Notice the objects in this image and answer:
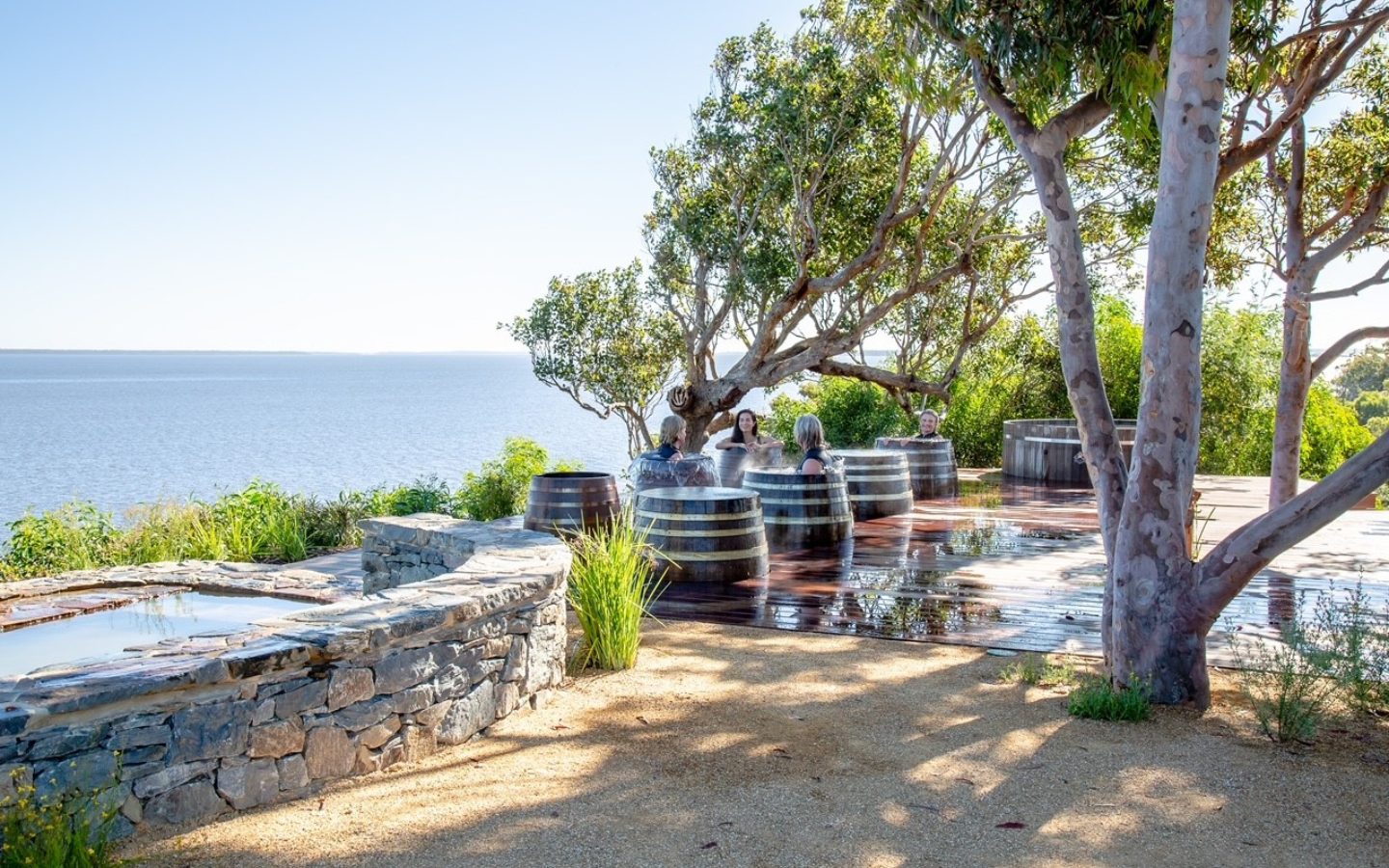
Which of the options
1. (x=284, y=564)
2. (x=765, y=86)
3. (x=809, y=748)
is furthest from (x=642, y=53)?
(x=809, y=748)

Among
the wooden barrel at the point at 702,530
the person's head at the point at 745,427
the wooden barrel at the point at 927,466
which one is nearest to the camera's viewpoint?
the wooden barrel at the point at 702,530

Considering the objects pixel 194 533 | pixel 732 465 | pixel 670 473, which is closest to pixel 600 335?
pixel 732 465

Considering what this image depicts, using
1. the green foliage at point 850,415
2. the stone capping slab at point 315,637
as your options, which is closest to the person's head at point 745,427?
the stone capping slab at point 315,637

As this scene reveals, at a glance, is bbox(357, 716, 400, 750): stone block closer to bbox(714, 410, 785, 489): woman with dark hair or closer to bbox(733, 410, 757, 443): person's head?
bbox(714, 410, 785, 489): woman with dark hair

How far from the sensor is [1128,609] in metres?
4.91

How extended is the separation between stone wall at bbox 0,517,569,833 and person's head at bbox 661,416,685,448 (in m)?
3.24

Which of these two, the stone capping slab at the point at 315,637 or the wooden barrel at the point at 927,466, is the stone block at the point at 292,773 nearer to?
the stone capping slab at the point at 315,637

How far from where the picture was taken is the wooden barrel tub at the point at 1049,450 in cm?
1419

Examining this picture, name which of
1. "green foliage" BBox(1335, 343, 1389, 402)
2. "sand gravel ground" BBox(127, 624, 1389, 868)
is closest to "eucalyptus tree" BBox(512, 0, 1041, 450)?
"sand gravel ground" BBox(127, 624, 1389, 868)

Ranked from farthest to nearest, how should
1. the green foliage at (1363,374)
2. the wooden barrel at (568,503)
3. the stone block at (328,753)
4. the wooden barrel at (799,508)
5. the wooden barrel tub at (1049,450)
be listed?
1. the green foliage at (1363,374)
2. the wooden barrel tub at (1049,450)
3. the wooden barrel at (799,508)
4. the wooden barrel at (568,503)
5. the stone block at (328,753)

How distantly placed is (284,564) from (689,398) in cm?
772

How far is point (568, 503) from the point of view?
7691 mm

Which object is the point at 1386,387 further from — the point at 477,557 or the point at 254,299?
the point at 254,299

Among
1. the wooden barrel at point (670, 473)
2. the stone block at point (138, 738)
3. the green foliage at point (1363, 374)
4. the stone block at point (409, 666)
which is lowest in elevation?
the stone block at point (138, 738)
